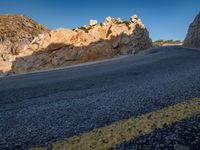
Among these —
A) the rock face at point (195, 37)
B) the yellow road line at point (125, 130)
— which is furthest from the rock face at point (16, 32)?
the yellow road line at point (125, 130)

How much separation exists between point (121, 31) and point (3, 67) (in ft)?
73.8

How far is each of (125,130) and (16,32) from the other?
109m

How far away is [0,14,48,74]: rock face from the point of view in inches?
3184

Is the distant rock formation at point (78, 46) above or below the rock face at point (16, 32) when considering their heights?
below

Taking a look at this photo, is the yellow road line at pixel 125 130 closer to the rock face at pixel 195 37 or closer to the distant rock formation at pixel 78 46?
the rock face at pixel 195 37

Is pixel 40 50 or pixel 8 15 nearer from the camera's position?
pixel 40 50

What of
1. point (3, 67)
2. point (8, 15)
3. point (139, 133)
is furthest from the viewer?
point (8, 15)

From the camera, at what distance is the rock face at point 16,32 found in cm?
8088

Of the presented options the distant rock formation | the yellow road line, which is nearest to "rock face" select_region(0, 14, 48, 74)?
the distant rock formation

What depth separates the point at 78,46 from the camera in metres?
42.2

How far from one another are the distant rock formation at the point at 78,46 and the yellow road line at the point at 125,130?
37.0 m

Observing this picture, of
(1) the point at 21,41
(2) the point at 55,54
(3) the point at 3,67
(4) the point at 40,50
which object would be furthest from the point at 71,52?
(1) the point at 21,41

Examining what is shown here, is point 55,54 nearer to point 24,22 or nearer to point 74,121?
point 74,121

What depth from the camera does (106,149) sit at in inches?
108
